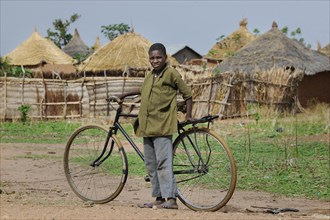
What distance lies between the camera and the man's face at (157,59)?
4859mm

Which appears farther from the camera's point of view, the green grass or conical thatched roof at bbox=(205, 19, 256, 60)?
conical thatched roof at bbox=(205, 19, 256, 60)

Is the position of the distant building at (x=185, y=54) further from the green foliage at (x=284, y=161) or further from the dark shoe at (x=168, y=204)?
the dark shoe at (x=168, y=204)

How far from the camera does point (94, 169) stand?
5.64 m

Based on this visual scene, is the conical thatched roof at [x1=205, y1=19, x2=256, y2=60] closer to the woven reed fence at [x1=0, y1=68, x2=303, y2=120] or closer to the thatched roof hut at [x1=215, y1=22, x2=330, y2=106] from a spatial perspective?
the thatched roof hut at [x1=215, y1=22, x2=330, y2=106]

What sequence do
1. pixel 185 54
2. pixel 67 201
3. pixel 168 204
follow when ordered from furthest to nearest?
pixel 185 54 → pixel 67 201 → pixel 168 204

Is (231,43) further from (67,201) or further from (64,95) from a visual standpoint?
(67,201)

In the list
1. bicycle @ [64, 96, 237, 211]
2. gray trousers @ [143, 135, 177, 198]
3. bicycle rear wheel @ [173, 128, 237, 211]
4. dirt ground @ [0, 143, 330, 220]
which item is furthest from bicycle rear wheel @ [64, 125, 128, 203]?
bicycle rear wheel @ [173, 128, 237, 211]

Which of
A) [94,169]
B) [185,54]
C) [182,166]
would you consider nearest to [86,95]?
[94,169]

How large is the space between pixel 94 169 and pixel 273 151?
5.27m

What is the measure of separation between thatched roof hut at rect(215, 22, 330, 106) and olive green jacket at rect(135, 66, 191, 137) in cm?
1818

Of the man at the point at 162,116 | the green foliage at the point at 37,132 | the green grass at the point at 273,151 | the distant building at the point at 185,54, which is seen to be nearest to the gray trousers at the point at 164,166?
the man at the point at 162,116

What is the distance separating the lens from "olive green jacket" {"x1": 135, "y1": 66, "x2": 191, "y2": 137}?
15.8ft

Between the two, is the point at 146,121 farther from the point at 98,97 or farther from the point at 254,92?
the point at 254,92

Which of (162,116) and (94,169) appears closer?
(162,116)
